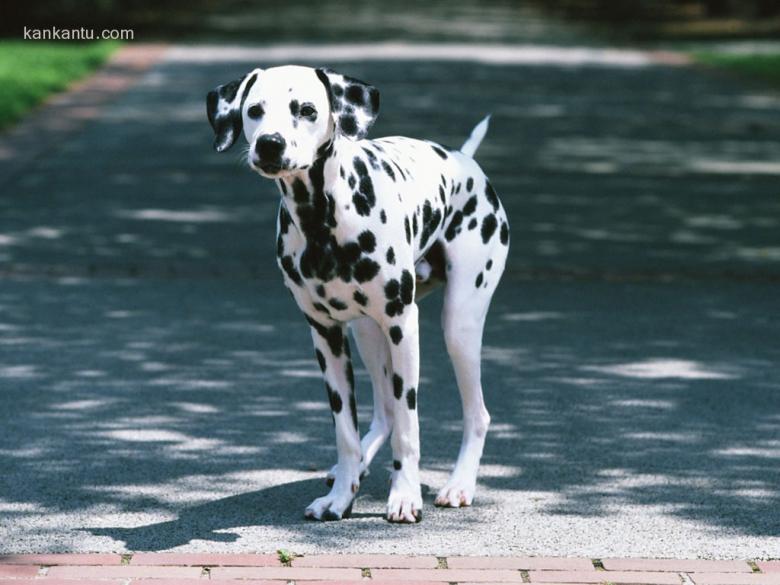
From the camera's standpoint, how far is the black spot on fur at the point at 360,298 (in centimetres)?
550

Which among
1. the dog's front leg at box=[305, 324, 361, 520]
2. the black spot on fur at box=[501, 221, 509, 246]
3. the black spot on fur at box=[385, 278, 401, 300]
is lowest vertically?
the dog's front leg at box=[305, 324, 361, 520]

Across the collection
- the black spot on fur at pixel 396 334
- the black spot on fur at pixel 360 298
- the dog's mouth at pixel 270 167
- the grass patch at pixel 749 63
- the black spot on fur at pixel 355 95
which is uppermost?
the black spot on fur at pixel 355 95

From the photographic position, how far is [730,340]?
888 centimetres

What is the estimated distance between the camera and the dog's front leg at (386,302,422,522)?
563cm

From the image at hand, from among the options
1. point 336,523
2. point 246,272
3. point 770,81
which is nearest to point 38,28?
point 770,81

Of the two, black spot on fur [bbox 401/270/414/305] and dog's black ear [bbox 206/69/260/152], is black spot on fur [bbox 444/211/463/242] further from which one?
dog's black ear [bbox 206/69/260/152]

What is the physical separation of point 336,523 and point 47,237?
6.83 metres

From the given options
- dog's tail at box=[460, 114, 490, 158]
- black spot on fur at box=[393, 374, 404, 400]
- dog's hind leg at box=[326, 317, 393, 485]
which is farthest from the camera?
dog's tail at box=[460, 114, 490, 158]

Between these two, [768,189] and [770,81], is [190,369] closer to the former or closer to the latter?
[768,189]

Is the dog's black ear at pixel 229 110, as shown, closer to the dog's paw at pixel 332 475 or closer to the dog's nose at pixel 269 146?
the dog's nose at pixel 269 146

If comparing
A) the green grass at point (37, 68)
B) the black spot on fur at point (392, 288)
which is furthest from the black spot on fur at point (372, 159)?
the green grass at point (37, 68)

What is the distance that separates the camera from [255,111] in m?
5.16

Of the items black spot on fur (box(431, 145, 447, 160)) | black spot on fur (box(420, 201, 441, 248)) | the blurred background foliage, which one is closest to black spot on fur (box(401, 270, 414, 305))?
black spot on fur (box(420, 201, 441, 248))

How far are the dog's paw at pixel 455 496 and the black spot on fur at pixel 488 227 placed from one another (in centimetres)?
94
